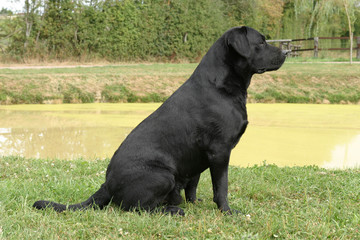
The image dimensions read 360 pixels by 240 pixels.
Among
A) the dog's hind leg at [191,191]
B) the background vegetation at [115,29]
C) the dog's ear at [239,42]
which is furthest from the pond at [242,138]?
the background vegetation at [115,29]

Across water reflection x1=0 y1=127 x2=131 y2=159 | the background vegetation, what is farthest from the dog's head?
the background vegetation

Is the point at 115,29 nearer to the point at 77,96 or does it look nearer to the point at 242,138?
the point at 77,96

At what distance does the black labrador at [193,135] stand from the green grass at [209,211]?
0.65ft

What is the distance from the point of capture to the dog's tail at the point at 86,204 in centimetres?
351

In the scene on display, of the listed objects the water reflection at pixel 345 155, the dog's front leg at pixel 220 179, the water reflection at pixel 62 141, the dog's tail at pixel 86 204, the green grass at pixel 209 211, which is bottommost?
the water reflection at pixel 345 155

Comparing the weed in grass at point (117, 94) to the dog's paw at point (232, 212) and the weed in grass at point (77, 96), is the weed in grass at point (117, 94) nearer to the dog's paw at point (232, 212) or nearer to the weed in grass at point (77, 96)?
the weed in grass at point (77, 96)

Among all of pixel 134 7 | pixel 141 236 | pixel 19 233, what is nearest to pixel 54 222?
pixel 19 233

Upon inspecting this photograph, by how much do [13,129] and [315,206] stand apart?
6839mm

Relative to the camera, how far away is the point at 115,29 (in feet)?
78.2

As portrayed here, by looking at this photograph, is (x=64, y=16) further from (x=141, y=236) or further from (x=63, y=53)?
(x=141, y=236)

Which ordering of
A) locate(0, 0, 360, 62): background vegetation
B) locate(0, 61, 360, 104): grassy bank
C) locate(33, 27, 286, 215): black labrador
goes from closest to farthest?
locate(33, 27, 286, 215): black labrador → locate(0, 61, 360, 104): grassy bank → locate(0, 0, 360, 62): background vegetation

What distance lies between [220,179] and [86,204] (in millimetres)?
1215

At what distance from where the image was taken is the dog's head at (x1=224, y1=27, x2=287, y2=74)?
340 cm

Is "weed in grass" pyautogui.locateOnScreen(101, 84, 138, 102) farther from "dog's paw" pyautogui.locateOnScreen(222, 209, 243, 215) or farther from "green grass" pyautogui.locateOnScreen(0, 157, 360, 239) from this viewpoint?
"dog's paw" pyautogui.locateOnScreen(222, 209, 243, 215)
